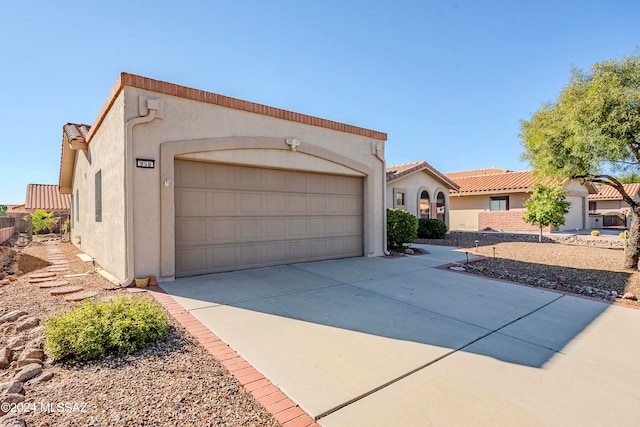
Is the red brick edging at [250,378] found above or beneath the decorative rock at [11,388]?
beneath

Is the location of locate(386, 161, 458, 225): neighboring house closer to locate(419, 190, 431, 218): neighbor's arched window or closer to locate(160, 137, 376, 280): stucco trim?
locate(419, 190, 431, 218): neighbor's arched window

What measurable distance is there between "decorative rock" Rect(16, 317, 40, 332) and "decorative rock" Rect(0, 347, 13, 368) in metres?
0.68

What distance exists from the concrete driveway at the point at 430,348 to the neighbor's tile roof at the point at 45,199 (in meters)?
22.2

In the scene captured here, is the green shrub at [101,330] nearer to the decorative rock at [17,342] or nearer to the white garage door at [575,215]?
the decorative rock at [17,342]

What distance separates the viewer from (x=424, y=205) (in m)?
21.6

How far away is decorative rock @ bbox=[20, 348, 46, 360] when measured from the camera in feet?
10.5

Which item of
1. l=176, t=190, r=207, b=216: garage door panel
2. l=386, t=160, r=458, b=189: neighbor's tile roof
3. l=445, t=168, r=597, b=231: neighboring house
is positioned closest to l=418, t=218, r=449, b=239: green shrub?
l=386, t=160, r=458, b=189: neighbor's tile roof

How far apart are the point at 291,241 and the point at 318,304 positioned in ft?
12.0

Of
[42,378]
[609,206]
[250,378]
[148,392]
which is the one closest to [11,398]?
[42,378]

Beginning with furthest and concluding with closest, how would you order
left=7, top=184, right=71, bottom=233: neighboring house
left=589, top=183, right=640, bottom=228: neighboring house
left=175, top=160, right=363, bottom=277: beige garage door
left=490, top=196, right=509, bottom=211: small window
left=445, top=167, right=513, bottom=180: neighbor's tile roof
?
left=445, top=167, right=513, bottom=180: neighbor's tile roof, left=589, top=183, right=640, bottom=228: neighboring house, left=490, top=196, right=509, bottom=211: small window, left=7, top=184, right=71, bottom=233: neighboring house, left=175, top=160, right=363, bottom=277: beige garage door

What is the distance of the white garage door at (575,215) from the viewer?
24.6 meters

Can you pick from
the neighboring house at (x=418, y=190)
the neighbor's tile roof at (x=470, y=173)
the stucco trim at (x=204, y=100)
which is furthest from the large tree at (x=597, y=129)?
the neighbor's tile roof at (x=470, y=173)

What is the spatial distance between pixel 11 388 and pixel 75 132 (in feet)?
36.3

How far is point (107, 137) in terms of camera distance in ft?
24.9
